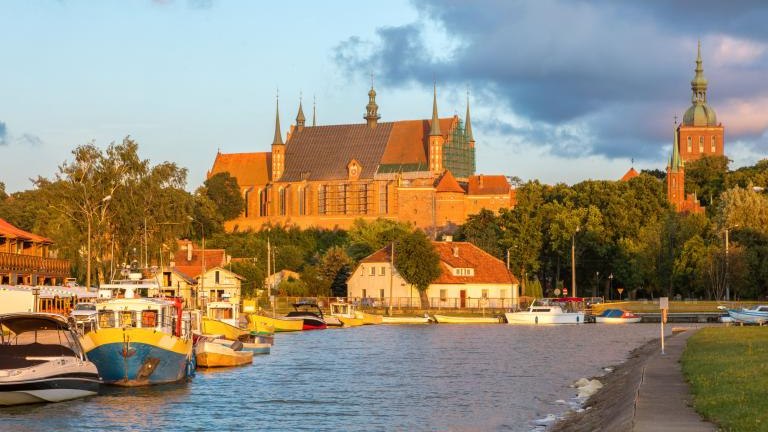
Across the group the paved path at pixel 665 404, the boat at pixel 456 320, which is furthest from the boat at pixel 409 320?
the paved path at pixel 665 404

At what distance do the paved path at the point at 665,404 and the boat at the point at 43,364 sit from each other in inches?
690

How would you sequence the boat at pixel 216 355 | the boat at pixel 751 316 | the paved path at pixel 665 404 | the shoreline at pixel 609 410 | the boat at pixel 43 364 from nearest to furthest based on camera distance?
the paved path at pixel 665 404 → the shoreline at pixel 609 410 → the boat at pixel 43 364 → the boat at pixel 216 355 → the boat at pixel 751 316

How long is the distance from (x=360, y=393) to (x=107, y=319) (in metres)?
9.49

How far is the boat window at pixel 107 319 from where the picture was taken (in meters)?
42.9

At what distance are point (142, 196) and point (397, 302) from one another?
3537 cm

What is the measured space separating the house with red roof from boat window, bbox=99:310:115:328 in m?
75.9

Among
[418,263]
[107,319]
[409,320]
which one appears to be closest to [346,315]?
[409,320]

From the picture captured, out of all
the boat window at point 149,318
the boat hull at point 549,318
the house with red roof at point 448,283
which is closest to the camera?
the boat window at point 149,318

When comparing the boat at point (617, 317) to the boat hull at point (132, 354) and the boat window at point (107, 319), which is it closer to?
the boat hull at point (132, 354)

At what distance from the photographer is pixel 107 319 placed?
4303 cm

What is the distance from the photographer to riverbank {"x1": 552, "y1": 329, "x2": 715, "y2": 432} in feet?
86.7

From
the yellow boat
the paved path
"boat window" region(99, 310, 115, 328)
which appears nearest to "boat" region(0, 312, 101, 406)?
"boat window" region(99, 310, 115, 328)

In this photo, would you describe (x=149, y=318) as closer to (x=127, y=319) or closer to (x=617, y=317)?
(x=127, y=319)

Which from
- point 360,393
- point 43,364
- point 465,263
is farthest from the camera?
point 465,263
